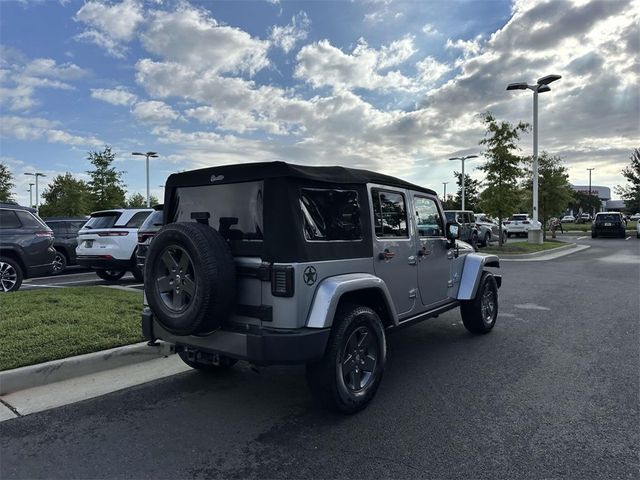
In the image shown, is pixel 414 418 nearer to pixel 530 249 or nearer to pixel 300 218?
pixel 300 218

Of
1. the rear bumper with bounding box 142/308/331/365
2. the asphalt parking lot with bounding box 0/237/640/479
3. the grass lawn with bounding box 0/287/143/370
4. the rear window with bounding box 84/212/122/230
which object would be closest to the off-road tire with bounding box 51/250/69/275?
the rear window with bounding box 84/212/122/230

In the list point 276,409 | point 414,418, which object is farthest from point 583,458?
point 276,409

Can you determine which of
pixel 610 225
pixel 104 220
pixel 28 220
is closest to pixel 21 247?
pixel 28 220

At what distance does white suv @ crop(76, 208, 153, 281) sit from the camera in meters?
10.1

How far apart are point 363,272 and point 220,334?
1302 mm

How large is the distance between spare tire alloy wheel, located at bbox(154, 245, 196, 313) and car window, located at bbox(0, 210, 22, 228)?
7.17 m

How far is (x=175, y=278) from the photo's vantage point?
143 inches

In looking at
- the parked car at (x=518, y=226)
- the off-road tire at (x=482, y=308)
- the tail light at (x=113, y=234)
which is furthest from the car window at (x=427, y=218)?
the parked car at (x=518, y=226)

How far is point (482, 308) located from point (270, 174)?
3.95 meters

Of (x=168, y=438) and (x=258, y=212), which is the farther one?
(x=258, y=212)

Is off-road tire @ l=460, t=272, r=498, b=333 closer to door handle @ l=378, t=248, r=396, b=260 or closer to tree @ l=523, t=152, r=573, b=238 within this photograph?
door handle @ l=378, t=248, r=396, b=260

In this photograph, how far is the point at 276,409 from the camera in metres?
3.86

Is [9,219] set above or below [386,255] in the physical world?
above

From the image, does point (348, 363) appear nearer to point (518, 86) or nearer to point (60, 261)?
point (60, 261)
